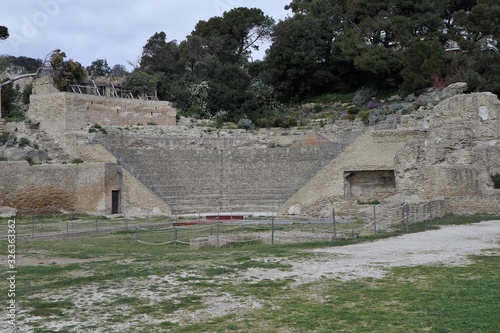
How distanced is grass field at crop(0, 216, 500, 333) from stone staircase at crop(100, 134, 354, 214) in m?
15.6

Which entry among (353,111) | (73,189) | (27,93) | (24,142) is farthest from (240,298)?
(27,93)

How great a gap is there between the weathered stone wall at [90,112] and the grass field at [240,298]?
2260cm

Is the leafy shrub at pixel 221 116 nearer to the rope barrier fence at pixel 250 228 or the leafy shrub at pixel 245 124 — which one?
the leafy shrub at pixel 245 124

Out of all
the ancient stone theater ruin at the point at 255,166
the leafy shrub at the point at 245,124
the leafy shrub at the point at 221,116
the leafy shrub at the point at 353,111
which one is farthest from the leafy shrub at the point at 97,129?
the leafy shrub at the point at 353,111

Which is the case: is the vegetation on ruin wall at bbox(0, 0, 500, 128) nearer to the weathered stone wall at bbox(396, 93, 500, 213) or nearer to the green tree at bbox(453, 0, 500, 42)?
the green tree at bbox(453, 0, 500, 42)

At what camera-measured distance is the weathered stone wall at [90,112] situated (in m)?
35.0

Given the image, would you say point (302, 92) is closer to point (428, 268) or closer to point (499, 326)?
point (428, 268)

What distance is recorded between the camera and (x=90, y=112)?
36531 millimetres

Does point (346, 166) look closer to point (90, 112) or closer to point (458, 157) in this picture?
point (458, 157)

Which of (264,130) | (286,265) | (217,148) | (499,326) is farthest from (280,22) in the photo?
(499,326)

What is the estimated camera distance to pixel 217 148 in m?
34.7

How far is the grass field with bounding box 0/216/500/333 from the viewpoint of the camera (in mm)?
7941

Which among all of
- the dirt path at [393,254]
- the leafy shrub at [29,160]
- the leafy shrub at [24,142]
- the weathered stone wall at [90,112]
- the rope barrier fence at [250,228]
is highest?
the weathered stone wall at [90,112]

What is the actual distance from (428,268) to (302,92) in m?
35.0
